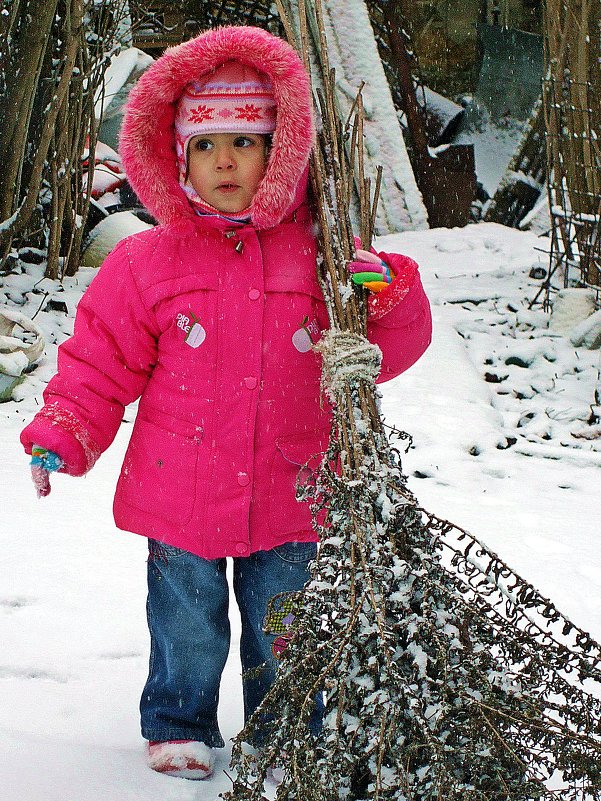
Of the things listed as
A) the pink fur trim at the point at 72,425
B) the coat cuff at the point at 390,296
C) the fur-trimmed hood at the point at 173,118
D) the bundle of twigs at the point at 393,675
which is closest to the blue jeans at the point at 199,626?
the pink fur trim at the point at 72,425

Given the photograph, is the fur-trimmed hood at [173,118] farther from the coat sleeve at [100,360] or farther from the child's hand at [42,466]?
the child's hand at [42,466]

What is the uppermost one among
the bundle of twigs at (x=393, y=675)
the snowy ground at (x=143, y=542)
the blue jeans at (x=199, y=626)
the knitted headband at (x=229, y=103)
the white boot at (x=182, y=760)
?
the knitted headband at (x=229, y=103)

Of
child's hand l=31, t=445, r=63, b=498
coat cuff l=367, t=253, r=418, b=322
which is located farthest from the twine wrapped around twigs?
child's hand l=31, t=445, r=63, b=498

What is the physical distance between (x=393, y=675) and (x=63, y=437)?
0.76 m

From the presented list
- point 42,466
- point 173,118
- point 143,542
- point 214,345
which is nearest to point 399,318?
point 214,345

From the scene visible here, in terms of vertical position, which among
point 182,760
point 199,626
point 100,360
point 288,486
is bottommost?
point 182,760

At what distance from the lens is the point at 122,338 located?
1732 mm

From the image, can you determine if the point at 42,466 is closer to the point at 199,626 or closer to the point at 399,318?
the point at 199,626

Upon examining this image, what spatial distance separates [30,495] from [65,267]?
7.21 feet

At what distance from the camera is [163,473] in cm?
171

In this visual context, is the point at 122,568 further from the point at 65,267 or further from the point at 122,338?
the point at 65,267

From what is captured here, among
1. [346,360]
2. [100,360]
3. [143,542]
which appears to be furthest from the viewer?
[143,542]

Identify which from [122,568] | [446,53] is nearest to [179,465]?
[122,568]

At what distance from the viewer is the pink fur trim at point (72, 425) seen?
169 cm
